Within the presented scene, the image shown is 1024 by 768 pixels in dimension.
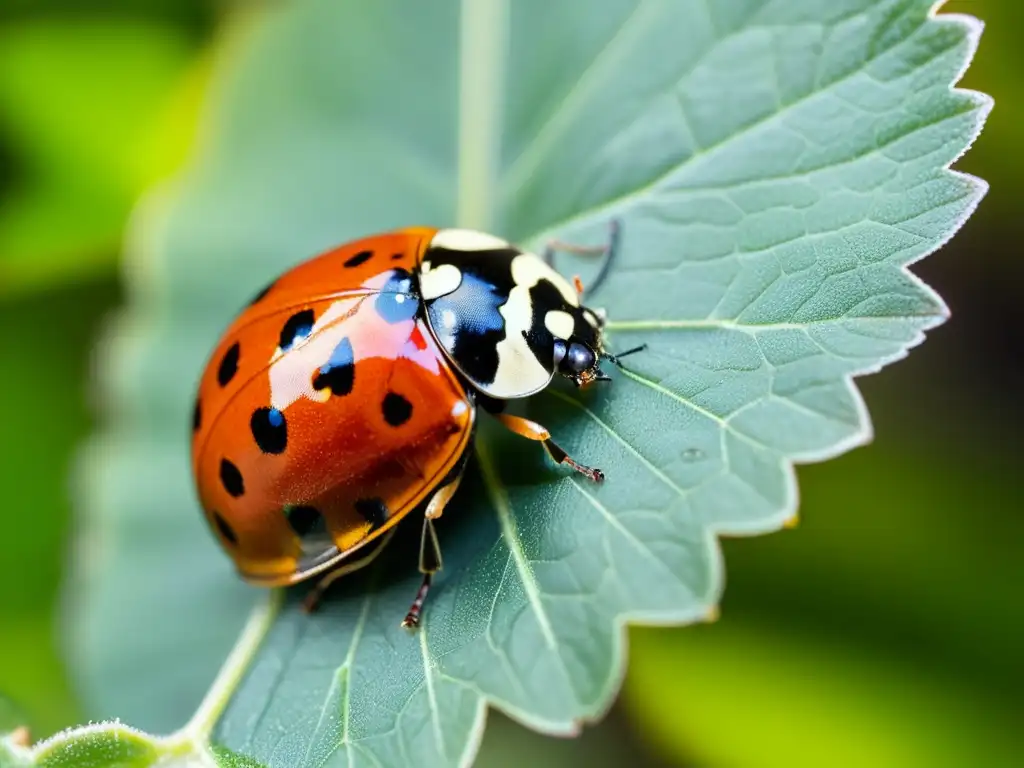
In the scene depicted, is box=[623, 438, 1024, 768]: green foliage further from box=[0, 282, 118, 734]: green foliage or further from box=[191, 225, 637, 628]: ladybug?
box=[0, 282, 118, 734]: green foliage

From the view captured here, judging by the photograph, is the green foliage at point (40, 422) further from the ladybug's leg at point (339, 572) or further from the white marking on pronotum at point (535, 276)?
the white marking on pronotum at point (535, 276)

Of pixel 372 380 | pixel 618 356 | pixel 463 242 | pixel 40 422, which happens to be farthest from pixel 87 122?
pixel 618 356

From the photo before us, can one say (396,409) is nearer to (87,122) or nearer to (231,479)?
(231,479)

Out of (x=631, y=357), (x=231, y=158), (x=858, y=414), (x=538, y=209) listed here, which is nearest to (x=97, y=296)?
(x=231, y=158)

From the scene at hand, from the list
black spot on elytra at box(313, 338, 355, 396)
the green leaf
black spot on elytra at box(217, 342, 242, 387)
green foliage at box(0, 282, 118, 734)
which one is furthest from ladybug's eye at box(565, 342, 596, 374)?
green foliage at box(0, 282, 118, 734)

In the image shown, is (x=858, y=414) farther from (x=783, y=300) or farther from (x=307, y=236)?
(x=307, y=236)

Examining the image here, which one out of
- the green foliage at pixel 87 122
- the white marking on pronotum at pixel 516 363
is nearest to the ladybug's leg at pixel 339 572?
the white marking on pronotum at pixel 516 363

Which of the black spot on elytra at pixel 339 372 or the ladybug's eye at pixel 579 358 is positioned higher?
the black spot on elytra at pixel 339 372
